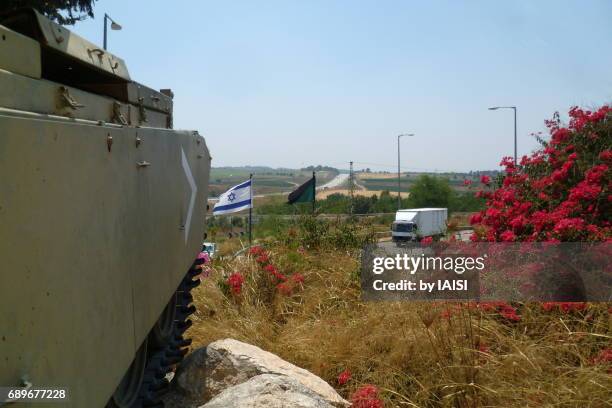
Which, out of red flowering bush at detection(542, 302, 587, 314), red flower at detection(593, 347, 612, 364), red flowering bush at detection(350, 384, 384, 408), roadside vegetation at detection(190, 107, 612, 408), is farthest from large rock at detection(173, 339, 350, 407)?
red flowering bush at detection(542, 302, 587, 314)

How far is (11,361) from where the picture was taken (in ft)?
5.69

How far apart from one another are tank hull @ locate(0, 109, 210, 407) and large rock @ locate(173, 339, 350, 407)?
167 cm

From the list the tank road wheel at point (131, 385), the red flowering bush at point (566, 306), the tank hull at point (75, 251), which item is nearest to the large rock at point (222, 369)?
the tank road wheel at point (131, 385)

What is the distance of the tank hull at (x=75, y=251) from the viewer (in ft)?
5.84

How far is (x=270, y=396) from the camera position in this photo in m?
4.32

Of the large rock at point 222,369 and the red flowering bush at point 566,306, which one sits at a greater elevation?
the red flowering bush at point 566,306

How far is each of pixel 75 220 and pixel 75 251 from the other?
0.35 feet

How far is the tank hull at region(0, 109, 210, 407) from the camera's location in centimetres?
178

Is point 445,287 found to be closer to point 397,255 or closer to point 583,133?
point 397,255

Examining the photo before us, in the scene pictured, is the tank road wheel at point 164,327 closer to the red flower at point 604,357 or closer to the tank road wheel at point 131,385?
the tank road wheel at point 131,385

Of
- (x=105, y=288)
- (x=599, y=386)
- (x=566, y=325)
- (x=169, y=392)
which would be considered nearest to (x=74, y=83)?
(x=105, y=288)

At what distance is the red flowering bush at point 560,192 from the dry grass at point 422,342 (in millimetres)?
1216

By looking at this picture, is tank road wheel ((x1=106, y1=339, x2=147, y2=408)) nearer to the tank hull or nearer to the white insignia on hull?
the tank hull

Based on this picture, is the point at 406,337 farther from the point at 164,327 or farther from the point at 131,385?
the point at 131,385
